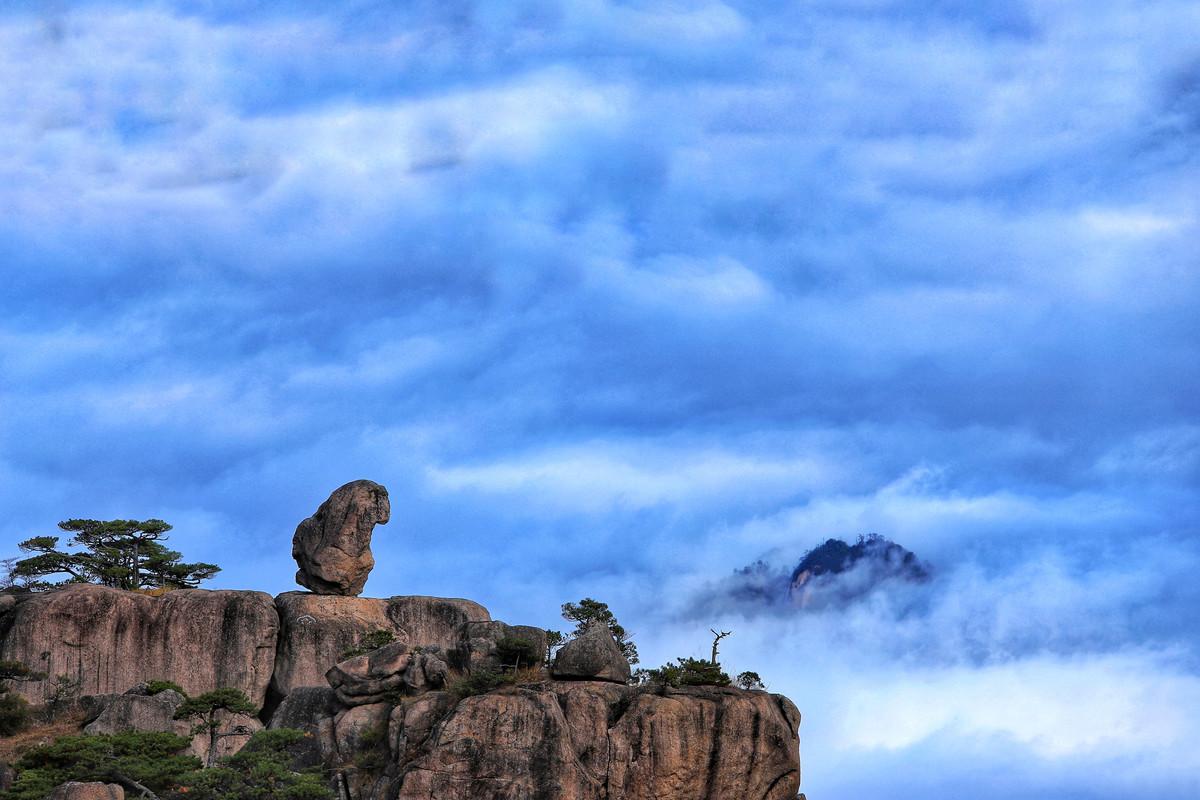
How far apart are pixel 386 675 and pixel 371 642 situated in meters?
8.85

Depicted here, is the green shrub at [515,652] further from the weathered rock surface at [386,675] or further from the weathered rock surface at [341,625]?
the weathered rock surface at [341,625]

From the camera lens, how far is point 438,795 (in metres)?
79.5

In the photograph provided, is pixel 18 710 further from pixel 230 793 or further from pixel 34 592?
pixel 230 793

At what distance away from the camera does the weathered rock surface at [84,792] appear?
76.3 m

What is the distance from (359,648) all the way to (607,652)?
1524cm

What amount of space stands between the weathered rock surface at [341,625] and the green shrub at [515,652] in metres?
10.5

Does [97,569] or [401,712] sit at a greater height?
[97,569]

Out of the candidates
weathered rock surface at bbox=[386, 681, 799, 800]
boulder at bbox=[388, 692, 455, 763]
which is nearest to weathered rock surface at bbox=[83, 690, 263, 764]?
boulder at bbox=[388, 692, 455, 763]

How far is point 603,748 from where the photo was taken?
83312mm

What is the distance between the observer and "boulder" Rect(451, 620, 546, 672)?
89.7m

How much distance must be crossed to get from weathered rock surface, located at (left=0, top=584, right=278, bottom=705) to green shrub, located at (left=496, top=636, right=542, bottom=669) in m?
20.0

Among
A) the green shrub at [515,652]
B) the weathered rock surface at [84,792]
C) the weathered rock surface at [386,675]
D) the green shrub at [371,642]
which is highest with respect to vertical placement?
the green shrub at [371,642]

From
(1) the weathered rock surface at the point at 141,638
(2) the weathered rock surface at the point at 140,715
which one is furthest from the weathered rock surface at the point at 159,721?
(1) the weathered rock surface at the point at 141,638

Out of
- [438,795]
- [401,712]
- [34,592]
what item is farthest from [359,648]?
[34,592]
